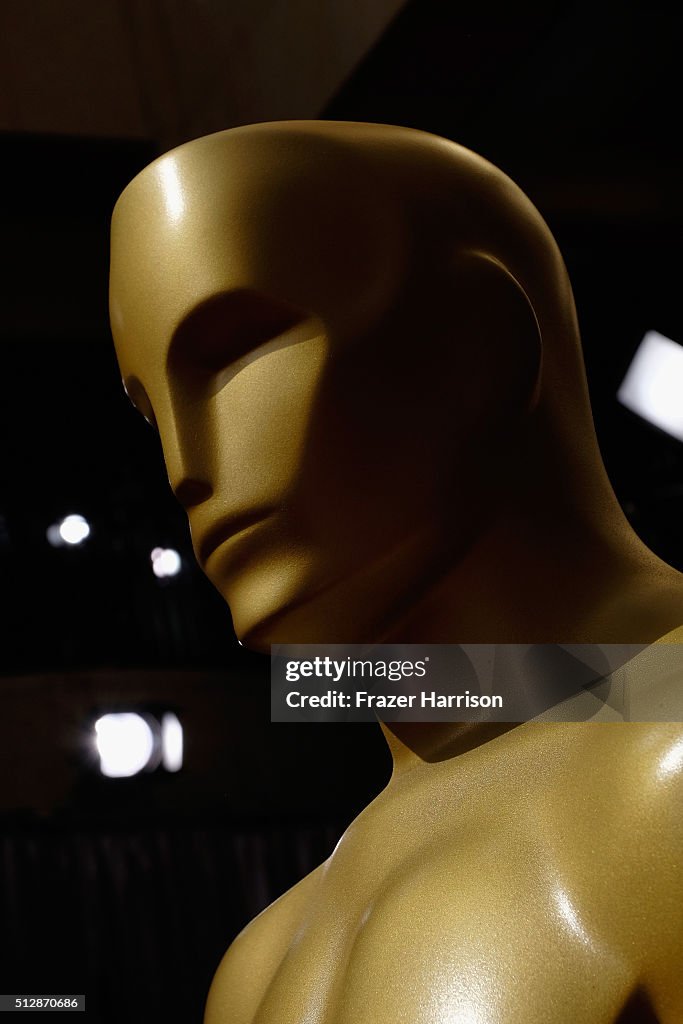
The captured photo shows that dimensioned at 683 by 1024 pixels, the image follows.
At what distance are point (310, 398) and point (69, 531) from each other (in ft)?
7.65

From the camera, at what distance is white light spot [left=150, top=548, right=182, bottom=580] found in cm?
334

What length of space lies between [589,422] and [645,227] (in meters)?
1.02

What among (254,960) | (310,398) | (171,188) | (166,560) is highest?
(171,188)

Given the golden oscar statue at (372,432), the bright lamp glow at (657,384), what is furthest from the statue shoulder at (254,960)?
the bright lamp glow at (657,384)

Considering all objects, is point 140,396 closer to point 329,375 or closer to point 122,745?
point 329,375

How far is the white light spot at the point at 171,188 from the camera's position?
116cm

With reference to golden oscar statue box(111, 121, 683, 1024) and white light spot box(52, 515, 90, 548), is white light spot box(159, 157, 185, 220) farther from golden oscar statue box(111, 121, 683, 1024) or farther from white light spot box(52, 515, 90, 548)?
white light spot box(52, 515, 90, 548)

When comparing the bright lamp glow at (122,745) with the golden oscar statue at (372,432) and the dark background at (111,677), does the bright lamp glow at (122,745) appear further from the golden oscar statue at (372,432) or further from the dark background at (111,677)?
the golden oscar statue at (372,432)

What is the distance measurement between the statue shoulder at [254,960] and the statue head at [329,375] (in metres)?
0.37

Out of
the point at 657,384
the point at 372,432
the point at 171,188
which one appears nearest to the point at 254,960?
the point at 372,432

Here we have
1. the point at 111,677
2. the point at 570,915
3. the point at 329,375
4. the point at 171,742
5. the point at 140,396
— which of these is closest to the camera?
the point at 570,915

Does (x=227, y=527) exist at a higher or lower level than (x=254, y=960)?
higher

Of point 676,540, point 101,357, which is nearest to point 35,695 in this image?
point 101,357

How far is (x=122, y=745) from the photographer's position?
3312 mm
